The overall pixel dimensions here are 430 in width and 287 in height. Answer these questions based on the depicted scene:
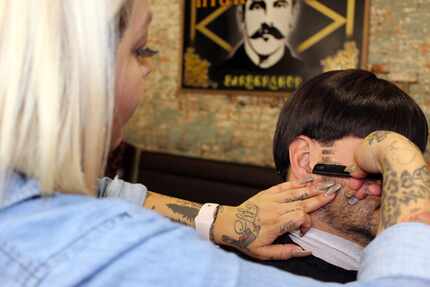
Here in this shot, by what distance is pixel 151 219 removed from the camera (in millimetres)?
697

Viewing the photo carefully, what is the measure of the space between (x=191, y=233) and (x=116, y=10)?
339mm

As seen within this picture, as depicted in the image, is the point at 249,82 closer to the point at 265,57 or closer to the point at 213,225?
the point at 265,57

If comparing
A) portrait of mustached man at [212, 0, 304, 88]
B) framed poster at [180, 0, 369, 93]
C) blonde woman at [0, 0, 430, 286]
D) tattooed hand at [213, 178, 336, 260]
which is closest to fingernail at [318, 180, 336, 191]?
tattooed hand at [213, 178, 336, 260]

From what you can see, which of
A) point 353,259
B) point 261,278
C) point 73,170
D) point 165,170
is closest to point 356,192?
point 353,259

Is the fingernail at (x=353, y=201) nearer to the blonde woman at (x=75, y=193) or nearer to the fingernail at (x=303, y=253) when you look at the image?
the fingernail at (x=303, y=253)

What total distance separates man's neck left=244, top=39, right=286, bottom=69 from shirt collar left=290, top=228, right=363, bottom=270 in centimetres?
261

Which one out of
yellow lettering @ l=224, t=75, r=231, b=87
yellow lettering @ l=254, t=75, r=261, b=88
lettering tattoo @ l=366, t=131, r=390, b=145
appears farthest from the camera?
yellow lettering @ l=224, t=75, r=231, b=87

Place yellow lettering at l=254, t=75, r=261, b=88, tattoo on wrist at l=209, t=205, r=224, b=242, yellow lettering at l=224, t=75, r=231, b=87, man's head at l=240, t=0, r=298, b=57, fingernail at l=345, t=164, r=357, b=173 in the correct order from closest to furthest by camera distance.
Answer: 1. fingernail at l=345, t=164, r=357, b=173
2. tattoo on wrist at l=209, t=205, r=224, b=242
3. man's head at l=240, t=0, r=298, b=57
4. yellow lettering at l=254, t=75, r=261, b=88
5. yellow lettering at l=224, t=75, r=231, b=87

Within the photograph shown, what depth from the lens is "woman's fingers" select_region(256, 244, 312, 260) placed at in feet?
4.53

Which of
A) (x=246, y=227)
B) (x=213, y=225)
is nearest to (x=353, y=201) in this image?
(x=246, y=227)

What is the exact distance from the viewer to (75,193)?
29.4 inches

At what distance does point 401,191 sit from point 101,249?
1.77 feet

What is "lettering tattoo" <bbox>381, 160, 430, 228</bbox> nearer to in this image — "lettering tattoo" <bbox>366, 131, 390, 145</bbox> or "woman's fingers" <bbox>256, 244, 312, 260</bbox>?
"lettering tattoo" <bbox>366, 131, 390, 145</bbox>

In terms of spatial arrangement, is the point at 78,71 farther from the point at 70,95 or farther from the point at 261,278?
the point at 261,278
